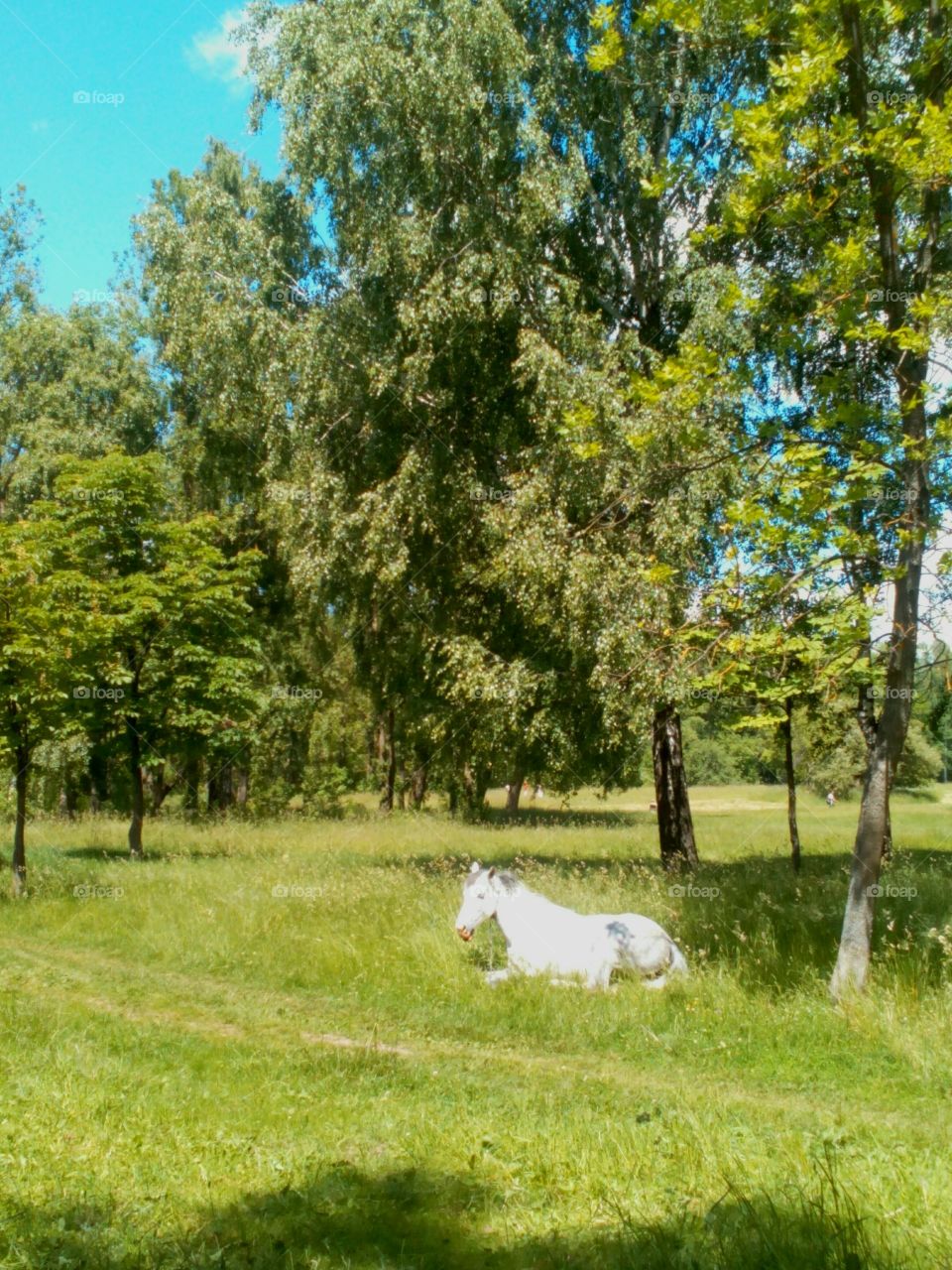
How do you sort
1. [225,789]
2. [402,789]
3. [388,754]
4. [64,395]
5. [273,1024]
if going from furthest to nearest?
[402,789], [388,754], [225,789], [64,395], [273,1024]

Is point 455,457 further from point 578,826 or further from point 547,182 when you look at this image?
point 578,826

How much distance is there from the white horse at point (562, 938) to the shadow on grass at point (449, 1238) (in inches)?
205

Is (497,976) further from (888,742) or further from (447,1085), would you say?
(888,742)

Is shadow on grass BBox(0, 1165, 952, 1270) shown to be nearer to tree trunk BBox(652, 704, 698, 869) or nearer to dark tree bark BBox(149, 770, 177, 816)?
tree trunk BBox(652, 704, 698, 869)

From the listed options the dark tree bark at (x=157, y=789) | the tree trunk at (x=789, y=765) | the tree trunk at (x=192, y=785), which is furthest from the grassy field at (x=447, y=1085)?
the tree trunk at (x=192, y=785)

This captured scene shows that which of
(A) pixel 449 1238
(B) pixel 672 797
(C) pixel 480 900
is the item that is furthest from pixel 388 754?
(A) pixel 449 1238

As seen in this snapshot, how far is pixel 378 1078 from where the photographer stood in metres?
7.55

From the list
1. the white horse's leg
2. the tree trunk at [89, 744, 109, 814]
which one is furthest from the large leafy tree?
the tree trunk at [89, 744, 109, 814]

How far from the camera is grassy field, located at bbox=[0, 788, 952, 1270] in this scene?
4.46 m

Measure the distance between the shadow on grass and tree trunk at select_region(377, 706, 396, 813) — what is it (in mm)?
29098

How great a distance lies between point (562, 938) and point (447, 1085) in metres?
3.12

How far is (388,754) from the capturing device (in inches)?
1825

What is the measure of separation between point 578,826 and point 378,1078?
28333 mm

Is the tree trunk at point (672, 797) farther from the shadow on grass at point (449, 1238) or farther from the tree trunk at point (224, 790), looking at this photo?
the tree trunk at point (224, 790)
